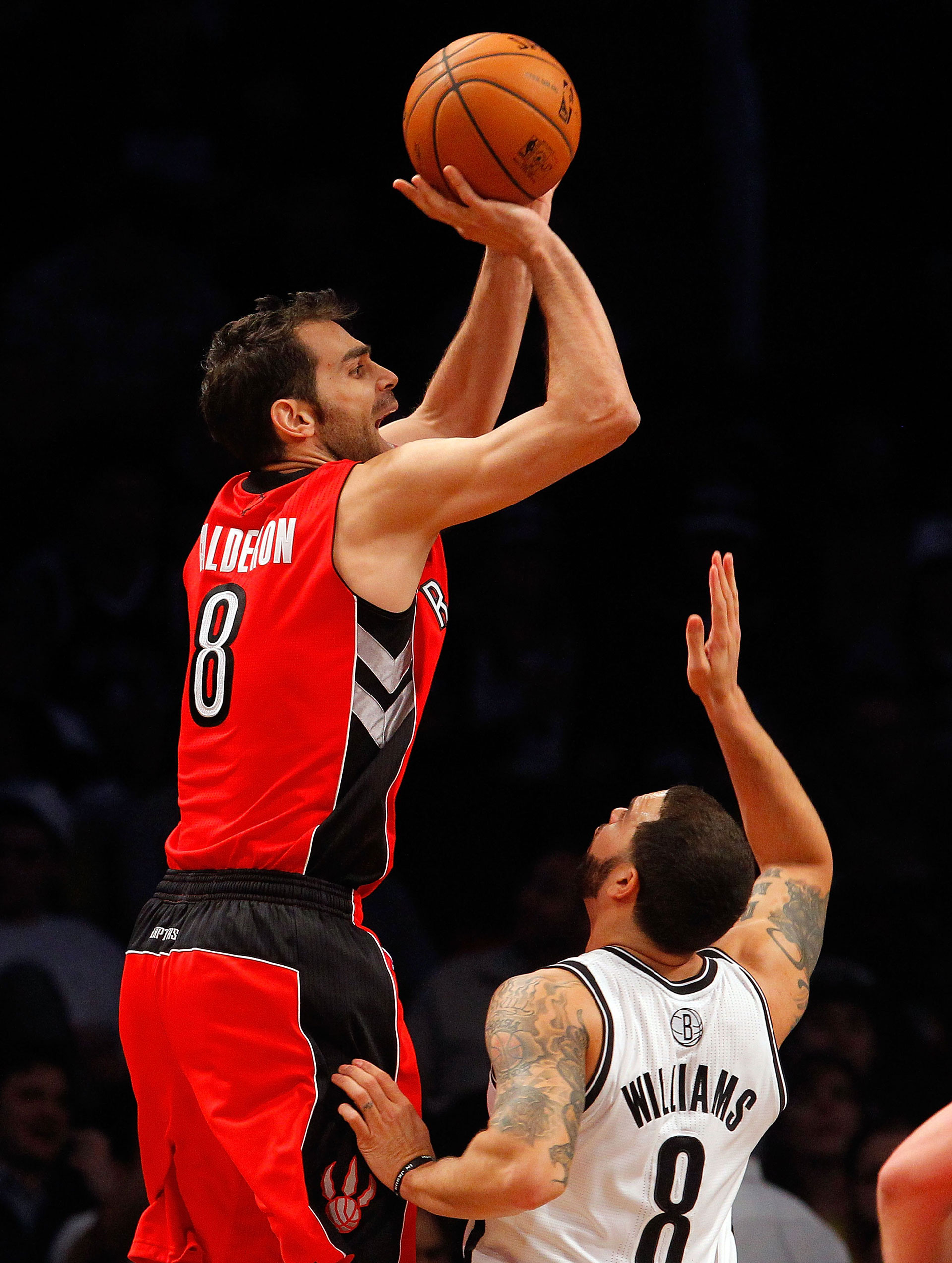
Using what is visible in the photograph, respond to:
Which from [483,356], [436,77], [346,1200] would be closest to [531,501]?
[483,356]

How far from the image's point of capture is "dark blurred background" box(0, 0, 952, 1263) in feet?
18.4

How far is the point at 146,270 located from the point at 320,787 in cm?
463

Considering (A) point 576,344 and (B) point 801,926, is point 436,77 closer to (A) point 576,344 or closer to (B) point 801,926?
(A) point 576,344

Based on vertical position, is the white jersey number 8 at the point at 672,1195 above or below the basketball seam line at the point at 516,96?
below

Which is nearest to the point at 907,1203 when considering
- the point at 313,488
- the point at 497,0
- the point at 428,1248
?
the point at 313,488

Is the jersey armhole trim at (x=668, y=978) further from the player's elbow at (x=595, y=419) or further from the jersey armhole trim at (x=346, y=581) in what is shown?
the player's elbow at (x=595, y=419)

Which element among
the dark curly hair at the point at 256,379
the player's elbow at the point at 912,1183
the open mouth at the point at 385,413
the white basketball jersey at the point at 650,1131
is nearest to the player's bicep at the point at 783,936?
the white basketball jersey at the point at 650,1131

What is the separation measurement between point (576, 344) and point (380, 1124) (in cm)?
148

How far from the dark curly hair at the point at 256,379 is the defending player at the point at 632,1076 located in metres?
1.11

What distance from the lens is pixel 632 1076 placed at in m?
2.61

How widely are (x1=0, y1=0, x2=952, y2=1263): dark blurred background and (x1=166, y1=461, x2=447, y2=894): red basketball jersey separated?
280cm

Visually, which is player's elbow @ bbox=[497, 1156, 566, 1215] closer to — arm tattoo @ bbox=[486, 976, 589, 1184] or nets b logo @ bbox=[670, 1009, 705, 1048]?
arm tattoo @ bbox=[486, 976, 589, 1184]

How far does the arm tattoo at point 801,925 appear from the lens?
9.76 ft

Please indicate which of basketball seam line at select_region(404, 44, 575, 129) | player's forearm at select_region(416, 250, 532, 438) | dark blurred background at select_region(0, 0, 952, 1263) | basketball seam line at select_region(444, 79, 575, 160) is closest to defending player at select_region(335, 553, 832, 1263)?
player's forearm at select_region(416, 250, 532, 438)
